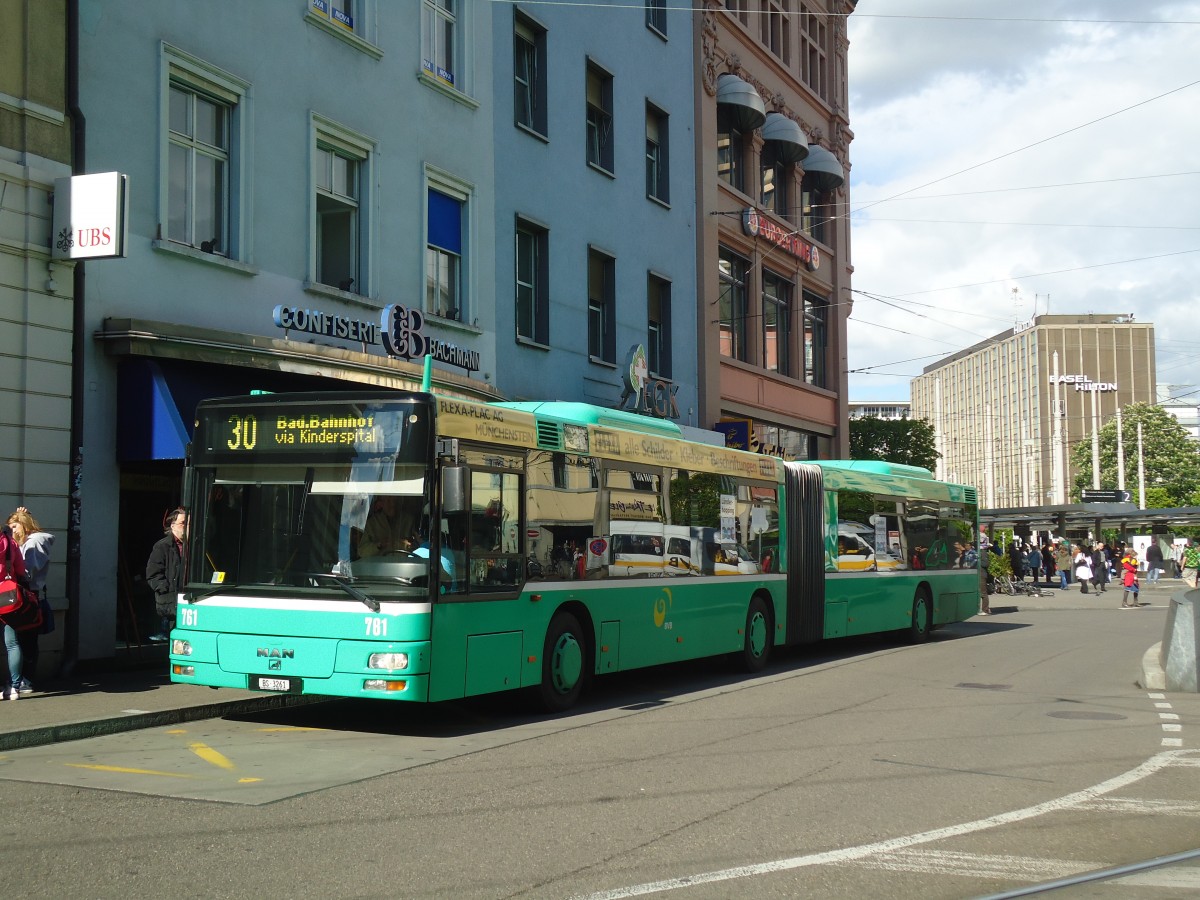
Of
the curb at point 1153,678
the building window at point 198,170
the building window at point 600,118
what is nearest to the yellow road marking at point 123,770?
the building window at point 198,170

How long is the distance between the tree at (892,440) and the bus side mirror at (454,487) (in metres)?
49.1

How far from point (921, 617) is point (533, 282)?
29.2ft

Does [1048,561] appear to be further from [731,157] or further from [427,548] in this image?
[427,548]

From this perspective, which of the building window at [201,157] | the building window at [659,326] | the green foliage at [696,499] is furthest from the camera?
the building window at [659,326]

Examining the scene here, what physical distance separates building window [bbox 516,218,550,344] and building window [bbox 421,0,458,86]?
3281mm

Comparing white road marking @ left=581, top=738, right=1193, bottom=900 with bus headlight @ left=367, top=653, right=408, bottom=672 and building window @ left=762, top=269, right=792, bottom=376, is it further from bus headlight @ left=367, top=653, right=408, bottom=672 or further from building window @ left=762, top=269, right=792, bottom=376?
building window @ left=762, top=269, right=792, bottom=376

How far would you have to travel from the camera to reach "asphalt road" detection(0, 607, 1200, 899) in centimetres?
621

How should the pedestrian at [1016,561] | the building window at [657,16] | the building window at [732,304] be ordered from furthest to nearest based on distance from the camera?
the pedestrian at [1016,561]
the building window at [732,304]
the building window at [657,16]

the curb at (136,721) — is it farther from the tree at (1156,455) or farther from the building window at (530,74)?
the tree at (1156,455)

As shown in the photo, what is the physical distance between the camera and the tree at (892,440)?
2299 inches

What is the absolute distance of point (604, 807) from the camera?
7.86m

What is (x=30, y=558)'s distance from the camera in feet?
39.7

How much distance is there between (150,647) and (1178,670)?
11555 mm

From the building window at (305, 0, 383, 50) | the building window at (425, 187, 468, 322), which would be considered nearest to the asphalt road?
the building window at (425, 187, 468, 322)
